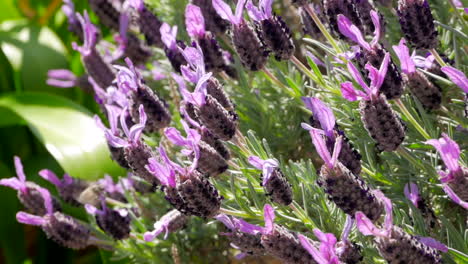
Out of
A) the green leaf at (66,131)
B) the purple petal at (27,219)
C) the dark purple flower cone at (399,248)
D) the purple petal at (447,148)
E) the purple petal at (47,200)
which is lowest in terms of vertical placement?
the green leaf at (66,131)

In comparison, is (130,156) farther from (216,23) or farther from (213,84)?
(216,23)

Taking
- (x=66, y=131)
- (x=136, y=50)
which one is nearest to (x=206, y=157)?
(x=136, y=50)

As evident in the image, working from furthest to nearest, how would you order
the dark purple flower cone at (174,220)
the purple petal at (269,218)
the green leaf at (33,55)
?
the green leaf at (33,55), the dark purple flower cone at (174,220), the purple petal at (269,218)

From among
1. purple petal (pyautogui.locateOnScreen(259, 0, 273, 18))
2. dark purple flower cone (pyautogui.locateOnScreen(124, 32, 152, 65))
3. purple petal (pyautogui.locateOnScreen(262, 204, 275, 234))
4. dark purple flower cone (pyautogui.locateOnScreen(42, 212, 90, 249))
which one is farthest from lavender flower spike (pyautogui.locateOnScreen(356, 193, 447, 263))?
dark purple flower cone (pyautogui.locateOnScreen(124, 32, 152, 65))

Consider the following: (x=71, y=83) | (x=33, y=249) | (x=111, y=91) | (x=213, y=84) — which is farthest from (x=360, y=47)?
(x=33, y=249)

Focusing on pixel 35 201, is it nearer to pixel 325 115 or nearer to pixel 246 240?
pixel 246 240

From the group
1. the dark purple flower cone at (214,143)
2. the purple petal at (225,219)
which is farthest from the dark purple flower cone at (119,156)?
the purple petal at (225,219)

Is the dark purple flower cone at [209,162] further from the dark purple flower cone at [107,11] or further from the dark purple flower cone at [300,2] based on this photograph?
the dark purple flower cone at [107,11]
